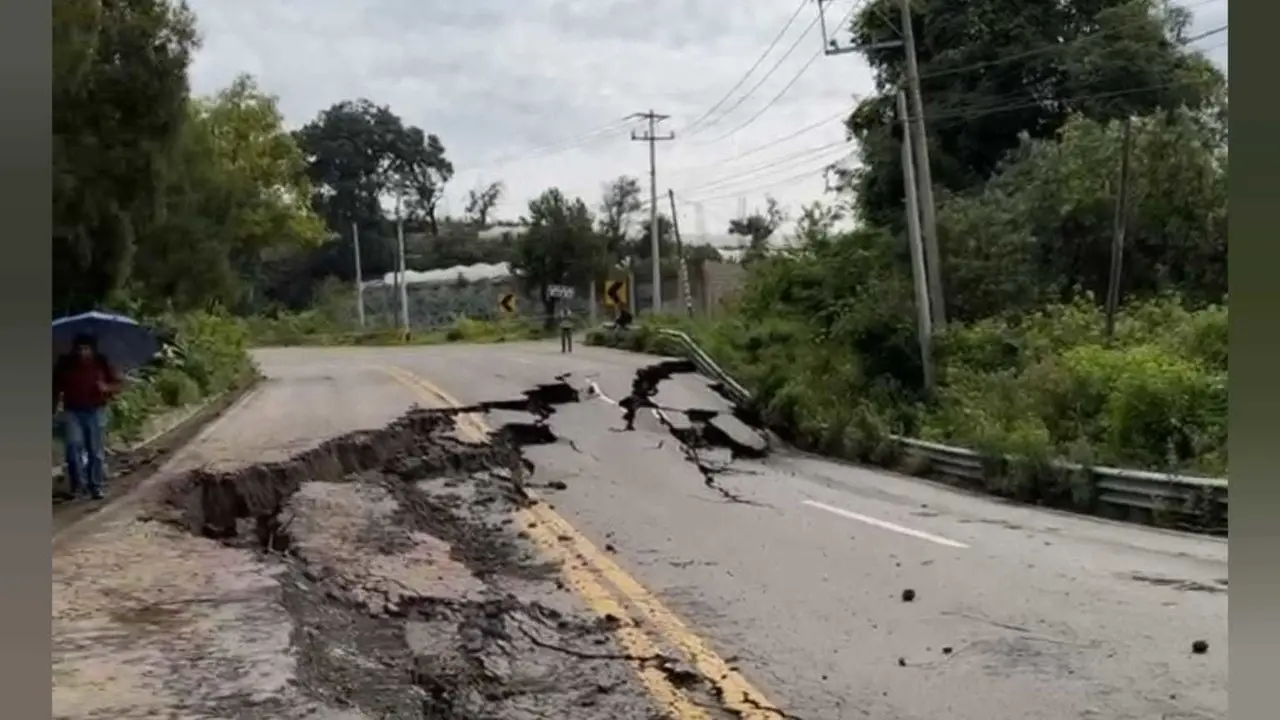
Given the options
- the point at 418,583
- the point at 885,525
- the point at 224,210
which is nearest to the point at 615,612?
the point at 418,583

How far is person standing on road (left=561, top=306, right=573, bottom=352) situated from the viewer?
13.3 metres

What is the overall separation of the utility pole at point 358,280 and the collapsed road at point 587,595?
1.11 meters

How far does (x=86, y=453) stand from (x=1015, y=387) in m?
8.40

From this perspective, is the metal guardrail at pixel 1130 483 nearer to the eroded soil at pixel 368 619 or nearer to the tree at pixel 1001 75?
the eroded soil at pixel 368 619

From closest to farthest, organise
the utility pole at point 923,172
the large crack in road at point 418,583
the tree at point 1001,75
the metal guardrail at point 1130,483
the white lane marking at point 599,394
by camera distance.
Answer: the large crack in road at point 418,583, the metal guardrail at point 1130,483, the white lane marking at point 599,394, the tree at point 1001,75, the utility pole at point 923,172

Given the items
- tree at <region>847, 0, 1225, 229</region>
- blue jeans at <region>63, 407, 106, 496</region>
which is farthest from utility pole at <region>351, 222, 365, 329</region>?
tree at <region>847, 0, 1225, 229</region>

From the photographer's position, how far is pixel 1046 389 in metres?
12.5

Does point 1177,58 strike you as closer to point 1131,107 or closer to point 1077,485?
point 1131,107

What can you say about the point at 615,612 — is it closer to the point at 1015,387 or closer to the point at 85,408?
the point at 85,408

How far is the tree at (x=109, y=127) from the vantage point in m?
7.30

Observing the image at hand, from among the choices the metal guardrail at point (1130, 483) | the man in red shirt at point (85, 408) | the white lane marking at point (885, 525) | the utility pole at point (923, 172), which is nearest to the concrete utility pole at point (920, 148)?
the utility pole at point (923, 172)

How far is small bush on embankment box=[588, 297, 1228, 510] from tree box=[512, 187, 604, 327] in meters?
2.81

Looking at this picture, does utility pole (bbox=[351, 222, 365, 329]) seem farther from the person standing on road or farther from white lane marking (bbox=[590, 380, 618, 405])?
white lane marking (bbox=[590, 380, 618, 405])

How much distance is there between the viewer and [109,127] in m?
8.47
